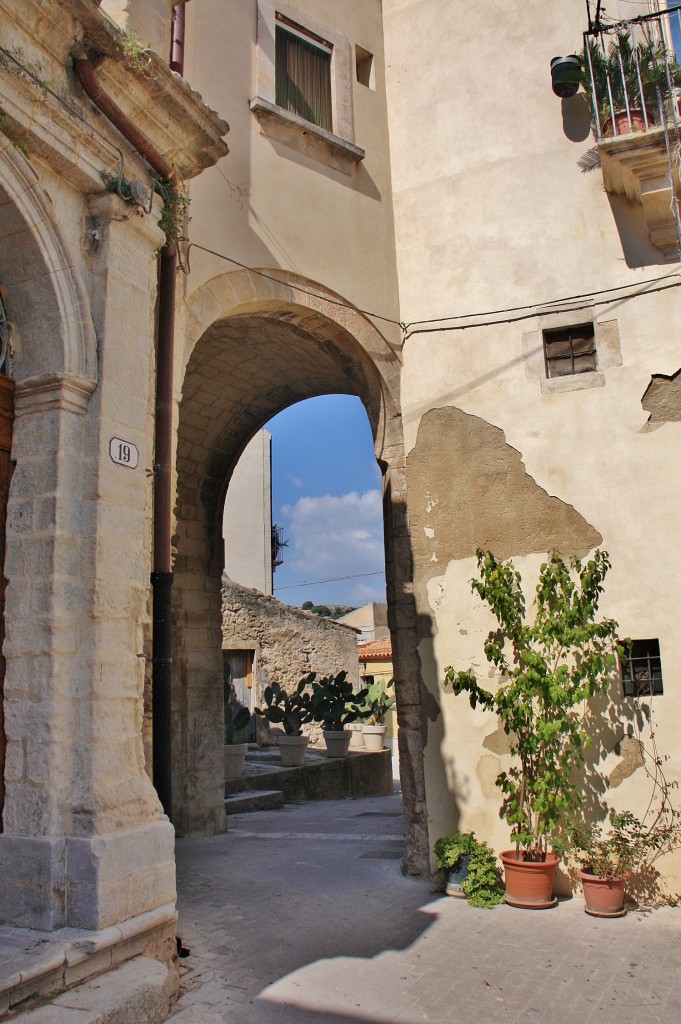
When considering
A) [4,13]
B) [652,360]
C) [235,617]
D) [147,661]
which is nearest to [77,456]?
[147,661]

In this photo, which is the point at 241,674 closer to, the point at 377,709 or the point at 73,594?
the point at 377,709

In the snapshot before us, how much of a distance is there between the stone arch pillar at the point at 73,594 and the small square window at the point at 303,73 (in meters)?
3.80

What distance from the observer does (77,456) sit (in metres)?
4.24

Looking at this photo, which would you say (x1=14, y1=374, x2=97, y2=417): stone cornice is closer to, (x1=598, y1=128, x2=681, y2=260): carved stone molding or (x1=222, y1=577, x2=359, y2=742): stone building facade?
(x1=598, y1=128, x2=681, y2=260): carved stone molding

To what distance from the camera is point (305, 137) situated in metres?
7.39

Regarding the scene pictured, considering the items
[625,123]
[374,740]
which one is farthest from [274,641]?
[625,123]

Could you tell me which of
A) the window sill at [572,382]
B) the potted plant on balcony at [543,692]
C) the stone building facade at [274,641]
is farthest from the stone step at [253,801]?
the window sill at [572,382]

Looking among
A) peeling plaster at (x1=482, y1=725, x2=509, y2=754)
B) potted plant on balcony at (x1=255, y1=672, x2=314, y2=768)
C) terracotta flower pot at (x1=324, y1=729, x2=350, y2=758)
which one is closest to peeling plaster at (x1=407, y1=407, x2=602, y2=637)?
peeling plaster at (x1=482, y1=725, x2=509, y2=754)

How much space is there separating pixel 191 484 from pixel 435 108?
4.62 m

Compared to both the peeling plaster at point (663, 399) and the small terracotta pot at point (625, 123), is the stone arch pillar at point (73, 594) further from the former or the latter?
the small terracotta pot at point (625, 123)

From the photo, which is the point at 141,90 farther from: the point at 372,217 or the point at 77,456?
the point at 372,217

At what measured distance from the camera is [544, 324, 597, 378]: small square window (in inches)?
272

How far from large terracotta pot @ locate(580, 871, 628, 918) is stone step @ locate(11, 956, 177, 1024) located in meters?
3.00

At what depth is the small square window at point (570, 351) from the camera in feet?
22.7
